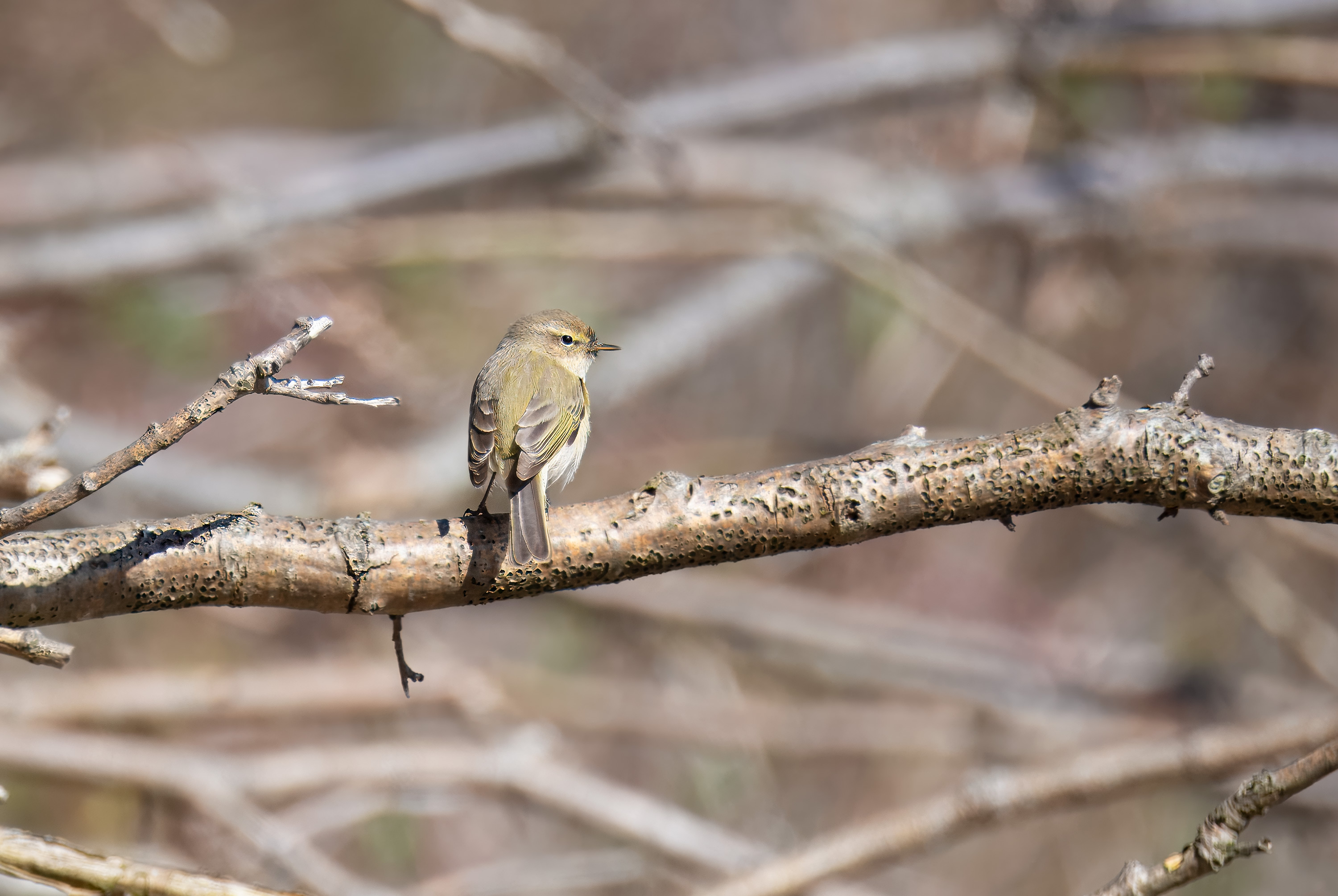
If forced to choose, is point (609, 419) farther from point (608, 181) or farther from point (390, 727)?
point (390, 727)

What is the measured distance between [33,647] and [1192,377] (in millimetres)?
1957

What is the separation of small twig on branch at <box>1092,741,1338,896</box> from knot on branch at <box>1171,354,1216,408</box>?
0.64m

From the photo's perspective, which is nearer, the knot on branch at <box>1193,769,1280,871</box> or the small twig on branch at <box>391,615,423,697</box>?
the knot on branch at <box>1193,769,1280,871</box>

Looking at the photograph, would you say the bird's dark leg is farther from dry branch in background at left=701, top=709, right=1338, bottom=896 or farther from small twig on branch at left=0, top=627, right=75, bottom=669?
dry branch in background at left=701, top=709, right=1338, bottom=896

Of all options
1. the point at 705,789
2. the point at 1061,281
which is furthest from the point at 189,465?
the point at 1061,281

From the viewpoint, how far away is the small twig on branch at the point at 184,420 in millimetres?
1599

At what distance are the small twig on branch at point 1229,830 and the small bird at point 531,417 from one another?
4.16ft

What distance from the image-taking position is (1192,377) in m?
1.99

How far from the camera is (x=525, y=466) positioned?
9.09 feet

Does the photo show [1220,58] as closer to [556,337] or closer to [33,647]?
[556,337]

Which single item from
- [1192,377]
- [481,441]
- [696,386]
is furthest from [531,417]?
[696,386]

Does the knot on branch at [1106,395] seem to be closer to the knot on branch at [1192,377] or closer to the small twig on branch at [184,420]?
the knot on branch at [1192,377]

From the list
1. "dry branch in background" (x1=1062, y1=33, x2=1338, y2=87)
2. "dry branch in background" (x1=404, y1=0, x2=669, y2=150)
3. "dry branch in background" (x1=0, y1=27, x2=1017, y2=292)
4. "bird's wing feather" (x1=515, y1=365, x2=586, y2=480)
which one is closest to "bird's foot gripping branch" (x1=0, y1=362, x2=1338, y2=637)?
"bird's wing feather" (x1=515, y1=365, x2=586, y2=480)

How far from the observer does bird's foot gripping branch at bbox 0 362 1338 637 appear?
1.93 meters
